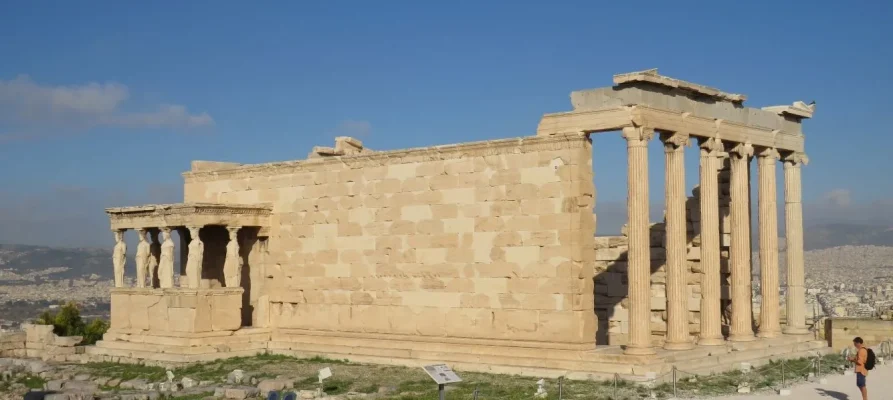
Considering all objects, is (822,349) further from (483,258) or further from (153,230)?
(153,230)

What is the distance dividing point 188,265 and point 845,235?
551 ft

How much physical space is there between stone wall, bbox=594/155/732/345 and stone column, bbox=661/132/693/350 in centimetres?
353

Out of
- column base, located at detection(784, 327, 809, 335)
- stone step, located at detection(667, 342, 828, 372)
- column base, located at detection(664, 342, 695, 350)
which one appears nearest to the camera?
stone step, located at detection(667, 342, 828, 372)

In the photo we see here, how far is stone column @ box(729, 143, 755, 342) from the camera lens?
79.3 feet

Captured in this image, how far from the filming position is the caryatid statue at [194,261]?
87.3 feet

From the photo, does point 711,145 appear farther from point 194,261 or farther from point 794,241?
point 194,261

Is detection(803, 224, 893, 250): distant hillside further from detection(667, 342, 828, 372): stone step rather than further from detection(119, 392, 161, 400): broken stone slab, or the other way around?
detection(119, 392, 161, 400): broken stone slab

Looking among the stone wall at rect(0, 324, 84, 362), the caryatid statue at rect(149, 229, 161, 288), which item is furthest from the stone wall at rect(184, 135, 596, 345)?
the stone wall at rect(0, 324, 84, 362)

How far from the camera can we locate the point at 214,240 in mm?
29375

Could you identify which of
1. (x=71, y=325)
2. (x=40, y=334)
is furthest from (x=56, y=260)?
(x=40, y=334)

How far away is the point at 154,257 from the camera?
95.4ft

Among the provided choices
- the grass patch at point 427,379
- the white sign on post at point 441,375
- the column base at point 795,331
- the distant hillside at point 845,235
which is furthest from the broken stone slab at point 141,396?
the distant hillside at point 845,235

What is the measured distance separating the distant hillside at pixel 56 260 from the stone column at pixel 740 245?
376ft

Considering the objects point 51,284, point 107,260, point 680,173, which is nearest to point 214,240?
point 680,173
